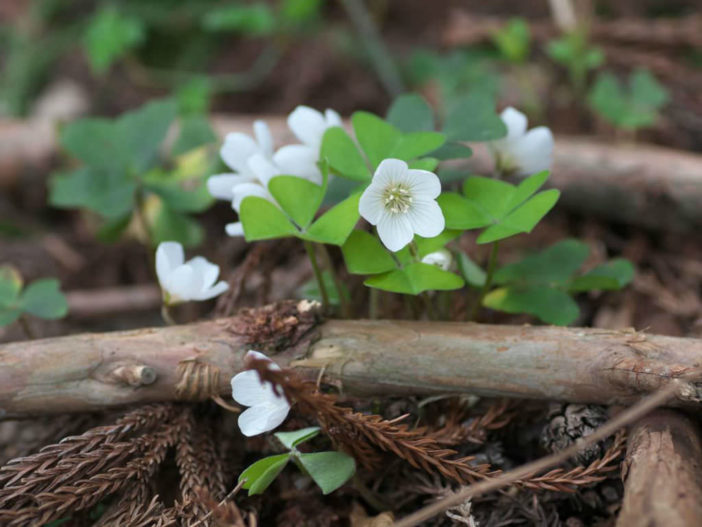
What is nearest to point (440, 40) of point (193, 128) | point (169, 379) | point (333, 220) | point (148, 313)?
point (193, 128)

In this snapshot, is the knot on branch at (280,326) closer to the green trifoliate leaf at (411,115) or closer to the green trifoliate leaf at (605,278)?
the green trifoliate leaf at (411,115)

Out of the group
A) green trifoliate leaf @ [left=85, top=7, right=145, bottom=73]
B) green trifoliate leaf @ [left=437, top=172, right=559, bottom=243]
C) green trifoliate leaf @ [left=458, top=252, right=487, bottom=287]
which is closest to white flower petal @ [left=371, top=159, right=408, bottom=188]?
green trifoliate leaf @ [left=437, top=172, right=559, bottom=243]

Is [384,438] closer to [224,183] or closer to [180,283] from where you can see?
[180,283]

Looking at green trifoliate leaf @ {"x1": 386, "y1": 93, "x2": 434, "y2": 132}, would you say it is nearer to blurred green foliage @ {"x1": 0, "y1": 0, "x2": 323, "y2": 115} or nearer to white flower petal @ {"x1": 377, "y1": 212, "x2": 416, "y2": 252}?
white flower petal @ {"x1": 377, "y1": 212, "x2": 416, "y2": 252}

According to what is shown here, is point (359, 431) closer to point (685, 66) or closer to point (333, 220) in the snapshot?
point (333, 220)

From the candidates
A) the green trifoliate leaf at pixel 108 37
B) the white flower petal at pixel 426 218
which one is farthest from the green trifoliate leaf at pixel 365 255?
the green trifoliate leaf at pixel 108 37

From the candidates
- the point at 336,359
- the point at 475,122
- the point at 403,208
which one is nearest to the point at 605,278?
the point at 475,122
